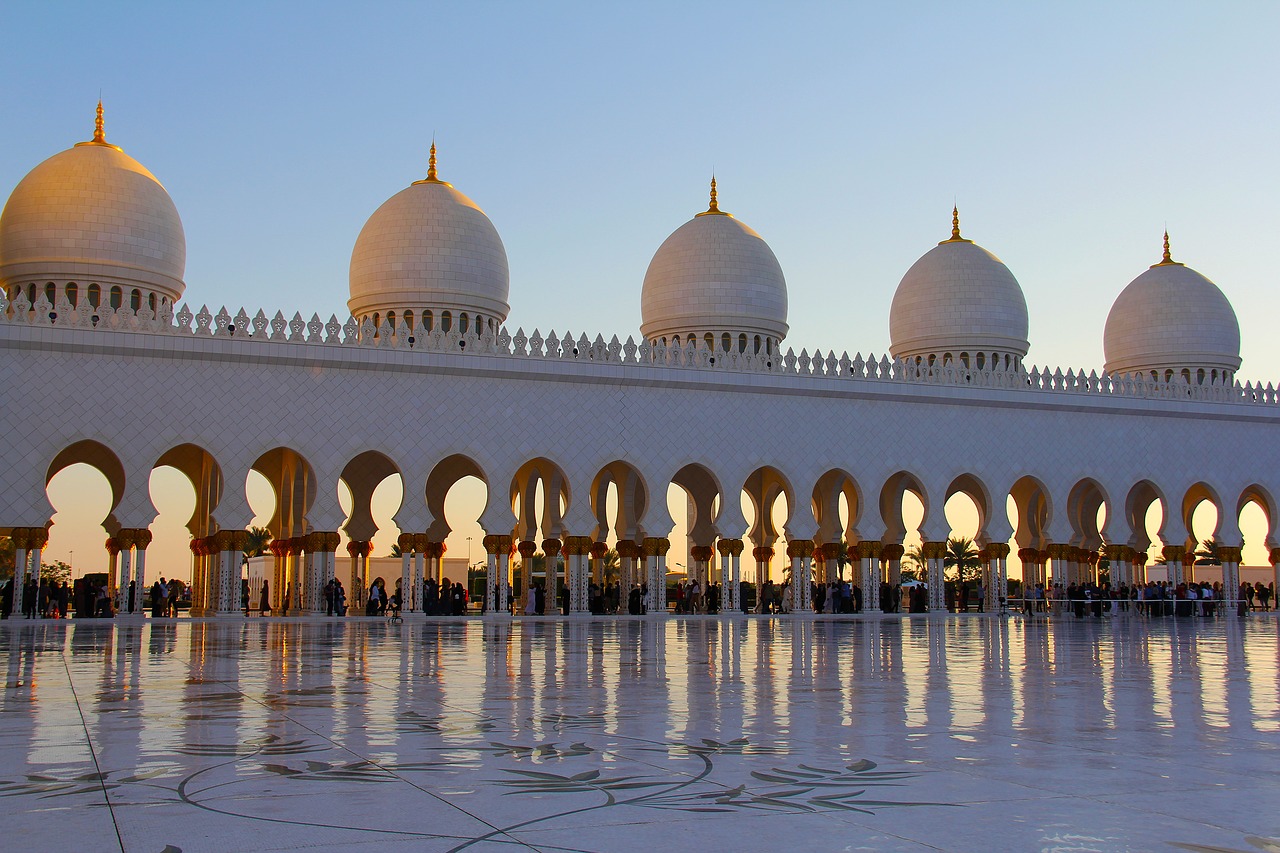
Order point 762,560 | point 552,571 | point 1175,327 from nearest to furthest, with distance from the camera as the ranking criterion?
1. point 552,571
2. point 762,560
3. point 1175,327

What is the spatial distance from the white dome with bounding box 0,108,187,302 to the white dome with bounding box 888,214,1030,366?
1384 centimetres

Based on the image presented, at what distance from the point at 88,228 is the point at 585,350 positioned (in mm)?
7831

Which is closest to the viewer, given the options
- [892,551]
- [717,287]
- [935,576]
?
[935,576]

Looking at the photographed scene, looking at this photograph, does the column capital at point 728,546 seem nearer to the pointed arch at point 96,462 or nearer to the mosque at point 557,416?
the mosque at point 557,416

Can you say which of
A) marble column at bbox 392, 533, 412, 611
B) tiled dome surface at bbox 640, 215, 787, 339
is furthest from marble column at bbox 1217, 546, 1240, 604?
marble column at bbox 392, 533, 412, 611

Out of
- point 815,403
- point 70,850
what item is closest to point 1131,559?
point 815,403

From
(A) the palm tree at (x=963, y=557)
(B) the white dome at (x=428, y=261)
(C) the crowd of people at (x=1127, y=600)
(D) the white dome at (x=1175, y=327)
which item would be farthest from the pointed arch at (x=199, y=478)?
(A) the palm tree at (x=963, y=557)

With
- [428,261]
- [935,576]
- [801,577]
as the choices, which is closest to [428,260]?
[428,261]

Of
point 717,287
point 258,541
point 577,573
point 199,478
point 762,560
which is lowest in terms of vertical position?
point 577,573

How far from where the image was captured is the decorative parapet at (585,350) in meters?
18.2

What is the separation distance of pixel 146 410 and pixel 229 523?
195 centimetres

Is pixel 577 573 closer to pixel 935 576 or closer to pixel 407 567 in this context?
pixel 407 567

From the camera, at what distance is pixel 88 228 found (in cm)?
1998

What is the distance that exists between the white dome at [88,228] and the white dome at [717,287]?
861 centimetres
